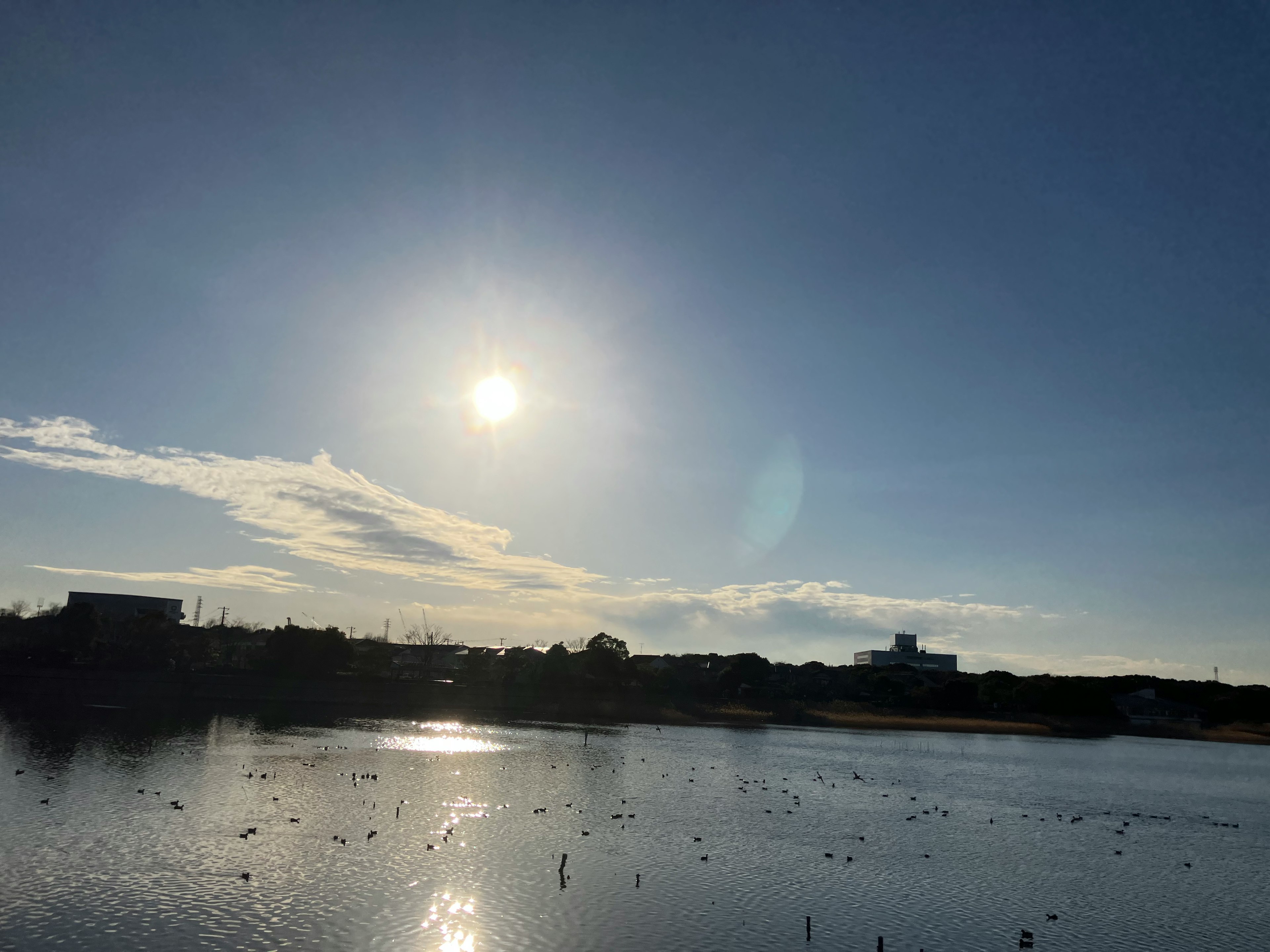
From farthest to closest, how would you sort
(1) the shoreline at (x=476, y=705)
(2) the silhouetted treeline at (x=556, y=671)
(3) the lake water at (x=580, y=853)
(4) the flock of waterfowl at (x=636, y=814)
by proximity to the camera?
(2) the silhouetted treeline at (x=556, y=671), (1) the shoreline at (x=476, y=705), (4) the flock of waterfowl at (x=636, y=814), (3) the lake water at (x=580, y=853)

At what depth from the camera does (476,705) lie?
516 feet

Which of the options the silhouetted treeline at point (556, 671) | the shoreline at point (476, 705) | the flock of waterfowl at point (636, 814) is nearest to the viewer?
the flock of waterfowl at point (636, 814)

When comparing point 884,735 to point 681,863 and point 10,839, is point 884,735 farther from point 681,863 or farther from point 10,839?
point 10,839

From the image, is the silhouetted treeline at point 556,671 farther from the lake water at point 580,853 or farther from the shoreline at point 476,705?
the lake water at point 580,853

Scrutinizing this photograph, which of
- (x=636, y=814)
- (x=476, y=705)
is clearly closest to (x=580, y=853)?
(x=636, y=814)

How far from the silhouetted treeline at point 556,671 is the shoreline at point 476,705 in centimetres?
179

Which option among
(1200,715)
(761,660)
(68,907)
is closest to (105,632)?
(761,660)

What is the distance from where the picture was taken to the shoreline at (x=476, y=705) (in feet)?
466

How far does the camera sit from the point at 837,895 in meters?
39.0

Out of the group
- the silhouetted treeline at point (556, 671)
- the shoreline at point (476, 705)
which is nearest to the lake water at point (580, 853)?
the shoreline at point (476, 705)

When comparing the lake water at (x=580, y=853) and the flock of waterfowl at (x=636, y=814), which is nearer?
the lake water at (x=580, y=853)

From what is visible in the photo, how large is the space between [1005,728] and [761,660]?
53.8 m

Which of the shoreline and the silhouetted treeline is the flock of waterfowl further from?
the silhouetted treeline

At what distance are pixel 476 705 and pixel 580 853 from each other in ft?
391
